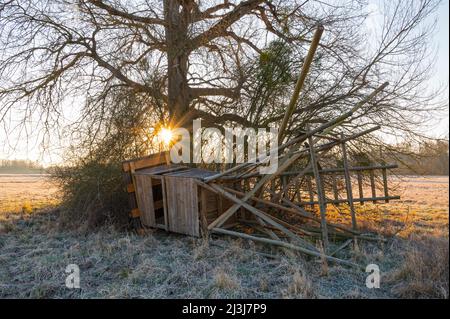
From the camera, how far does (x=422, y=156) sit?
8430mm

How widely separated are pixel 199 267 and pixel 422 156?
619 cm

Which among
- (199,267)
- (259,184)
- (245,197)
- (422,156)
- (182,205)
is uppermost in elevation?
(422,156)

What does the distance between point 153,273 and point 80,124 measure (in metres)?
4.73

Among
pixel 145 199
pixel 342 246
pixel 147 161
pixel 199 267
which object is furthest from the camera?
pixel 147 161

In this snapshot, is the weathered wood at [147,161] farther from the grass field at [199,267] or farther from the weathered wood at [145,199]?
the grass field at [199,267]

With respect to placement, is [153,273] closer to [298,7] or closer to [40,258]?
[40,258]

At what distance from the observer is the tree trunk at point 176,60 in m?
8.42

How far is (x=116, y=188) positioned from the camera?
8.11m

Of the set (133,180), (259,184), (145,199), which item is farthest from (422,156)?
(133,180)

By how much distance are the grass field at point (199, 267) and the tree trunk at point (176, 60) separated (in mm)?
3330

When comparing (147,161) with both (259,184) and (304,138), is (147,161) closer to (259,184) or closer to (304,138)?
(259,184)
